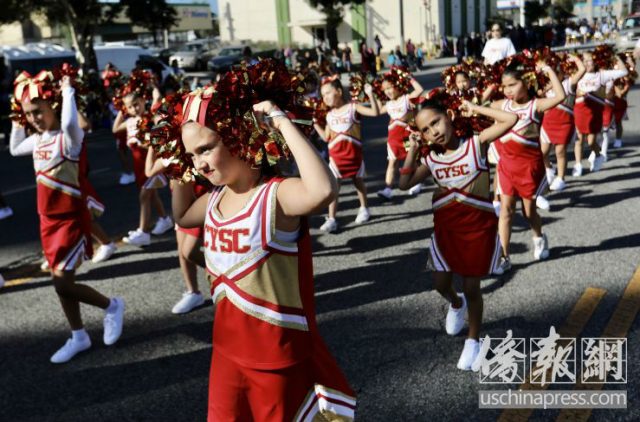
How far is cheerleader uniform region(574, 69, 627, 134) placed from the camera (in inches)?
368

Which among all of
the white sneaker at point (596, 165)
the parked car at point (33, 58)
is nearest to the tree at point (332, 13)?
the parked car at point (33, 58)

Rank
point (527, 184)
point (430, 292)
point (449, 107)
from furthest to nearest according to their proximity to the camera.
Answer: point (527, 184), point (430, 292), point (449, 107)

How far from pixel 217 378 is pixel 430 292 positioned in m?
3.10

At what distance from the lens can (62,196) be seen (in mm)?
4766

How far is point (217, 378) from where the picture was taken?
2.54 meters

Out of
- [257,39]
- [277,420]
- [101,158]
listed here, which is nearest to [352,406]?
[277,420]

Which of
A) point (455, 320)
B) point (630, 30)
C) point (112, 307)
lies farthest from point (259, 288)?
point (630, 30)

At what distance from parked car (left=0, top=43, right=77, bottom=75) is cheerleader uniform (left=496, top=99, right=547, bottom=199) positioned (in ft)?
57.1

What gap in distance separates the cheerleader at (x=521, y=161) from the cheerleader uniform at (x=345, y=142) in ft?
6.35

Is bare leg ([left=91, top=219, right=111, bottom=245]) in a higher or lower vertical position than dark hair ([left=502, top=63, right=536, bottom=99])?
lower

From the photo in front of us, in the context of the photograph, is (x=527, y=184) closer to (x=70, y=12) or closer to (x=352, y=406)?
(x=352, y=406)

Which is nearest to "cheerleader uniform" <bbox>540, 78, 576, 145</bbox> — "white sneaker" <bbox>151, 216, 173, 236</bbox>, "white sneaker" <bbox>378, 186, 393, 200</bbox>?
"white sneaker" <bbox>378, 186, 393, 200</bbox>

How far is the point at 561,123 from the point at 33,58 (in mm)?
17369

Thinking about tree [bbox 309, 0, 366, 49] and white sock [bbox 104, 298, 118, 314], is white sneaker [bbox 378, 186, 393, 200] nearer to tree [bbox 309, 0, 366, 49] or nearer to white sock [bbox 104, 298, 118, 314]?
white sock [bbox 104, 298, 118, 314]
